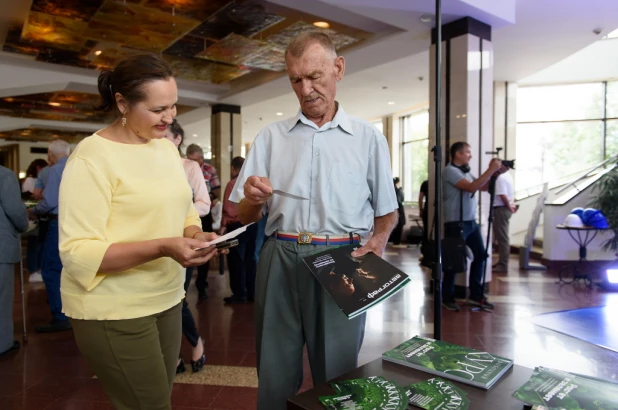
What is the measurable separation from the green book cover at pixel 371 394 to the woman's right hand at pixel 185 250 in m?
0.49

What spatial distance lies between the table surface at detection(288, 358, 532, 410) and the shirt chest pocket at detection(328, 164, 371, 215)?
0.50 metres

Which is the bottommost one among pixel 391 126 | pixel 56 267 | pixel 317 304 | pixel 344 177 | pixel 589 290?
pixel 589 290

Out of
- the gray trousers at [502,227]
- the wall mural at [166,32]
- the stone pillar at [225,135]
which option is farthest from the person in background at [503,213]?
the stone pillar at [225,135]

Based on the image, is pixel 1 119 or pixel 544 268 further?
pixel 1 119

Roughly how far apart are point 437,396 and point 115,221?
0.97 meters

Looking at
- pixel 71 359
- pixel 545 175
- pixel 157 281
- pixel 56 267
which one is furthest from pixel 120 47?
pixel 545 175

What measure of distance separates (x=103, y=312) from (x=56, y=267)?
342 centimetres

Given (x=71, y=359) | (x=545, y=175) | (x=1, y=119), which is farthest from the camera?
(x=1, y=119)

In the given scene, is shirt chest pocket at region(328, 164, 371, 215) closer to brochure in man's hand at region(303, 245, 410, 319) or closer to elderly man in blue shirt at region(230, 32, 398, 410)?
elderly man in blue shirt at region(230, 32, 398, 410)

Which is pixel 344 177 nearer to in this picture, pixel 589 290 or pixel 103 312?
pixel 103 312

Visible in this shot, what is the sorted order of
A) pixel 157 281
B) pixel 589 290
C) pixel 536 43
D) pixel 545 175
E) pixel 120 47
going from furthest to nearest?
pixel 545 175 → pixel 120 47 → pixel 536 43 → pixel 589 290 → pixel 157 281

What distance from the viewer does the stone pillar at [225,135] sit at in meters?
11.9

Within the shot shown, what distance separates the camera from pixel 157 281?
1427 mm

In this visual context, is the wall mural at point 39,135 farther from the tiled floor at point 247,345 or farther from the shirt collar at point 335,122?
the shirt collar at point 335,122
